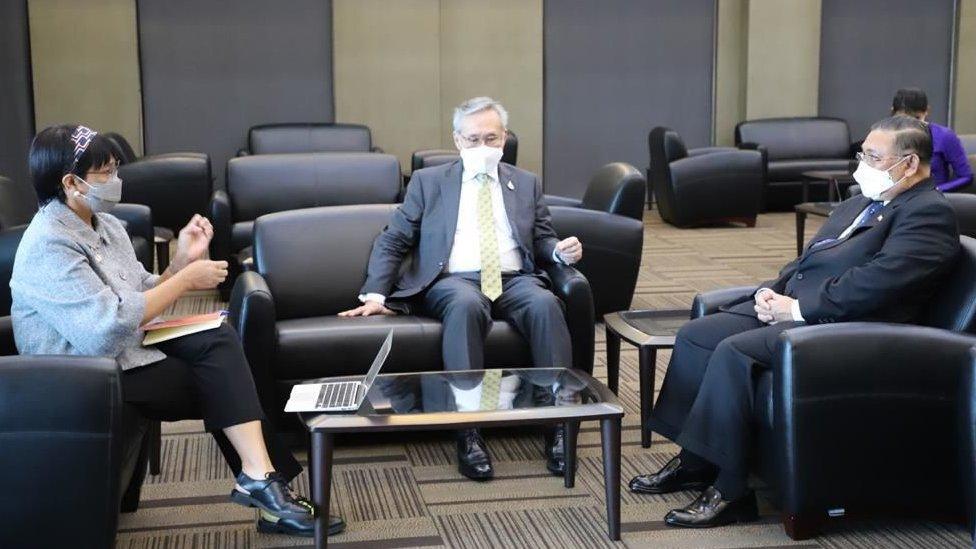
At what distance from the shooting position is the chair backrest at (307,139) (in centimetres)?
1088

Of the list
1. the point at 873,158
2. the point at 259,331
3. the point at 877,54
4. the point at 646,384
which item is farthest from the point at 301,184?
the point at 877,54

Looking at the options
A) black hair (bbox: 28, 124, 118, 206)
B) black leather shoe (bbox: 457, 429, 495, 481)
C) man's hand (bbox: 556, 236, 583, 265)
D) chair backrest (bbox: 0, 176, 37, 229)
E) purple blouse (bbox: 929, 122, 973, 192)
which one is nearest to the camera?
black hair (bbox: 28, 124, 118, 206)

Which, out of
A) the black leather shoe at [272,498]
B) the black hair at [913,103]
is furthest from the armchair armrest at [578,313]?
the black hair at [913,103]

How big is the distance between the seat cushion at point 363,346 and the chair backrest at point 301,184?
8.95 feet

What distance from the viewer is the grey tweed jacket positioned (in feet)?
10.6

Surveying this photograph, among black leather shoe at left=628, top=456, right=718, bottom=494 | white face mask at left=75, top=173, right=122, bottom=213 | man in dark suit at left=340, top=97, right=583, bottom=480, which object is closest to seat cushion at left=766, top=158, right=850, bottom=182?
man in dark suit at left=340, top=97, right=583, bottom=480

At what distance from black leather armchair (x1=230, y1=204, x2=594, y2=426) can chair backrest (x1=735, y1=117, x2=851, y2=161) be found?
25.4ft

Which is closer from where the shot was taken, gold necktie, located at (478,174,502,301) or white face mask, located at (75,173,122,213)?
white face mask, located at (75,173,122,213)

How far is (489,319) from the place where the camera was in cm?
444

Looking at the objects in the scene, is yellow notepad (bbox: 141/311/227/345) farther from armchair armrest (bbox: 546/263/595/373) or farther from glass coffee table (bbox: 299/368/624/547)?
armchair armrest (bbox: 546/263/595/373)

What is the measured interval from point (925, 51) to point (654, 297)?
702cm

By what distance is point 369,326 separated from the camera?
436 cm

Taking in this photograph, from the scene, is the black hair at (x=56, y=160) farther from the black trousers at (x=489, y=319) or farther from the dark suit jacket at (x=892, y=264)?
the dark suit jacket at (x=892, y=264)

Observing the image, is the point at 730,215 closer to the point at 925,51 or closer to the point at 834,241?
the point at 925,51
